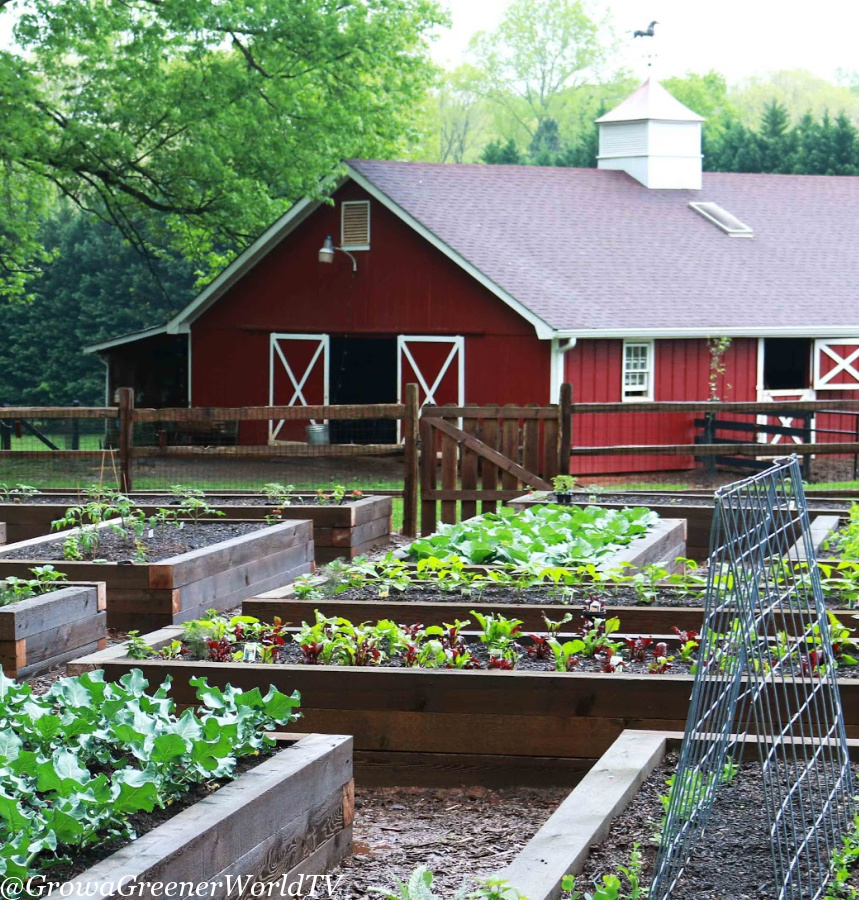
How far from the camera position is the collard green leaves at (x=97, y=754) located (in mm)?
3396

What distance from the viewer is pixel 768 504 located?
3.71 meters

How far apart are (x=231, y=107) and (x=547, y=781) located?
64.5 feet

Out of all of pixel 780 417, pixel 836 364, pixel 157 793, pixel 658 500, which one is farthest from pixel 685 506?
pixel 836 364

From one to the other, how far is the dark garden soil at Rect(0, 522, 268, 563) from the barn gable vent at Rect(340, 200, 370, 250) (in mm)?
14441

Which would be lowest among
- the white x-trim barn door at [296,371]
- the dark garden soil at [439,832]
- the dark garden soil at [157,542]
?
the dark garden soil at [439,832]

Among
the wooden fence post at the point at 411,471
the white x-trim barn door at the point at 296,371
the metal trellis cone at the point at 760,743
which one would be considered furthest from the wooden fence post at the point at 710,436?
the metal trellis cone at the point at 760,743

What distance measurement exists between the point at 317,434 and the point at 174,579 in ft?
51.9

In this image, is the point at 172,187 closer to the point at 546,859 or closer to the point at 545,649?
the point at 545,649

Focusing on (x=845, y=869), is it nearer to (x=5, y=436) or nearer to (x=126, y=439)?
(x=126, y=439)

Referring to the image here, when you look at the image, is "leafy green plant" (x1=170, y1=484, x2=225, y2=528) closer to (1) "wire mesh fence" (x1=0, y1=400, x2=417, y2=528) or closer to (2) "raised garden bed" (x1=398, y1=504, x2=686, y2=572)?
(1) "wire mesh fence" (x1=0, y1=400, x2=417, y2=528)

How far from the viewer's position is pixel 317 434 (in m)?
23.6

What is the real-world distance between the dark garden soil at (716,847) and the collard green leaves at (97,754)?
1.14 metres

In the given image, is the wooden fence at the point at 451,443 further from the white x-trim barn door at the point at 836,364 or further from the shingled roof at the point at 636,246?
the white x-trim barn door at the point at 836,364

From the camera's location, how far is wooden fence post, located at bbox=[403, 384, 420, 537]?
40.7 feet
